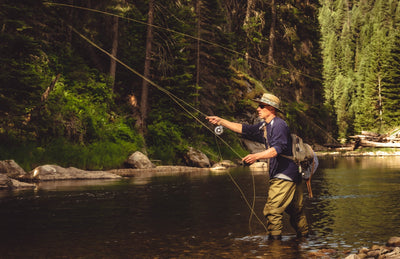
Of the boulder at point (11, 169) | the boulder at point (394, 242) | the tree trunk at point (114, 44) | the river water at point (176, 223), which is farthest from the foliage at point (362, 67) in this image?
the boulder at point (394, 242)

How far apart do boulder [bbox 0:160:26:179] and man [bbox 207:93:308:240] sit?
39.4 ft

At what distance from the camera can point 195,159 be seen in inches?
1089

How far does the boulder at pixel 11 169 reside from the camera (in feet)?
57.8

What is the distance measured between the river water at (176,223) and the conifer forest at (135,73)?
1891 millimetres

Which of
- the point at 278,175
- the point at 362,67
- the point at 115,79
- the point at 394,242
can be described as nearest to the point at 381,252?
the point at 394,242

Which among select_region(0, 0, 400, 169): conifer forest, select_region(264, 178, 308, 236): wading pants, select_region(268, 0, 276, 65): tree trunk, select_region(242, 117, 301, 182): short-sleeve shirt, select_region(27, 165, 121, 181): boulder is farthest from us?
select_region(268, 0, 276, 65): tree trunk

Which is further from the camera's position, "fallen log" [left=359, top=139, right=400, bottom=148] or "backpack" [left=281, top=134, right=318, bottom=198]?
"fallen log" [left=359, top=139, right=400, bottom=148]

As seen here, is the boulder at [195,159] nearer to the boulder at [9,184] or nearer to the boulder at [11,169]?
the boulder at [11,169]

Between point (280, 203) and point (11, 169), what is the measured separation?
505 inches

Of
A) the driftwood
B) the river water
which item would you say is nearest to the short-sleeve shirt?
the river water

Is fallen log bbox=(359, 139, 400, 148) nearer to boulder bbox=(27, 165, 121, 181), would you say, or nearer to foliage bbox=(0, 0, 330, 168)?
foliage bbox=(0, 0, 330, 168)

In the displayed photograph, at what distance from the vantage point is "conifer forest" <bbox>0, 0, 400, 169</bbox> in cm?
1783

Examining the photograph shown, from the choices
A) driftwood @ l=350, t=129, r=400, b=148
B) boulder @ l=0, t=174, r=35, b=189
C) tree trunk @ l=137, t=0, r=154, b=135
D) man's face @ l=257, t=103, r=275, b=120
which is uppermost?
tree trunk @ l=137, t=0, r=154, b=135

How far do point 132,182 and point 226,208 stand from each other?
7136 mm
